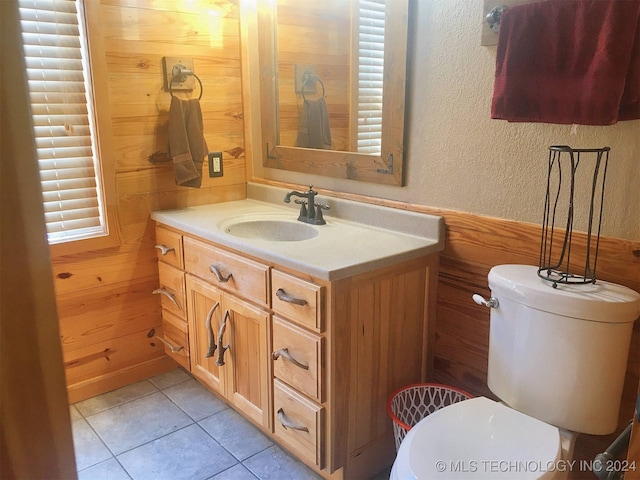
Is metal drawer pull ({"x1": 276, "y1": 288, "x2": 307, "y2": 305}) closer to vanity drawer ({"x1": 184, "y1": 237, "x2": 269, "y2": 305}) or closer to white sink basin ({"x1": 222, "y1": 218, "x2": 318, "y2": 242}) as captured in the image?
vanity drawer ({"x1": 184, "y1": 237, "x2": 269, "y2": 305})

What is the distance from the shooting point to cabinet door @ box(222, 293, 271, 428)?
1.81 m

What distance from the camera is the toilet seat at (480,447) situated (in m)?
1.20

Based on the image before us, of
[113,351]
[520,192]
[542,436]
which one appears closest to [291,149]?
[520,192]

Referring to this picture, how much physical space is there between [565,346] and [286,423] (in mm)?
927

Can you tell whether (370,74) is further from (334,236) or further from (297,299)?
(297,299)

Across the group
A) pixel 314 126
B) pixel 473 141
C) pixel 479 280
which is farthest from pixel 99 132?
pixel 479 280

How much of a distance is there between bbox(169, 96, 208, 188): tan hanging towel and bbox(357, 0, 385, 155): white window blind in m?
0.74

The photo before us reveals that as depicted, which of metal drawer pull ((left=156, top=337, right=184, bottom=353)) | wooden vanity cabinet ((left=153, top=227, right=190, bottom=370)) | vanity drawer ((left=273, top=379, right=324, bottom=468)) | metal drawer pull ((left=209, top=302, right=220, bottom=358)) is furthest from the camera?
metal drawer pull ((left=156, top=337, right=184, bottom=353))

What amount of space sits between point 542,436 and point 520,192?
0.70 meters

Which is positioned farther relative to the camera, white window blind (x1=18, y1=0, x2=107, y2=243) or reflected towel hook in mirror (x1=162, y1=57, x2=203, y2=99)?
reflected towel hook in mirror (x1=162, y1=57, x2=203, y2=99)

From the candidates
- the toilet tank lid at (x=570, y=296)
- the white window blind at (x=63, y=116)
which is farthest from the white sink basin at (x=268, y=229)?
the toilet tank lid at (x=570, y=296)

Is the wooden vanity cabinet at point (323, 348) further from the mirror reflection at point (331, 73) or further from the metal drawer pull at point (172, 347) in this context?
the mirror reflection at point (331, 73)

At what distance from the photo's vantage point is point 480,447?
1.28m

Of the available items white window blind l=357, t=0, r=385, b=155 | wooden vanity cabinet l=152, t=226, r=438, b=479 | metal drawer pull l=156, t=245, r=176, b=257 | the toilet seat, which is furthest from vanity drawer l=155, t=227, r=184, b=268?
the toilet seat
